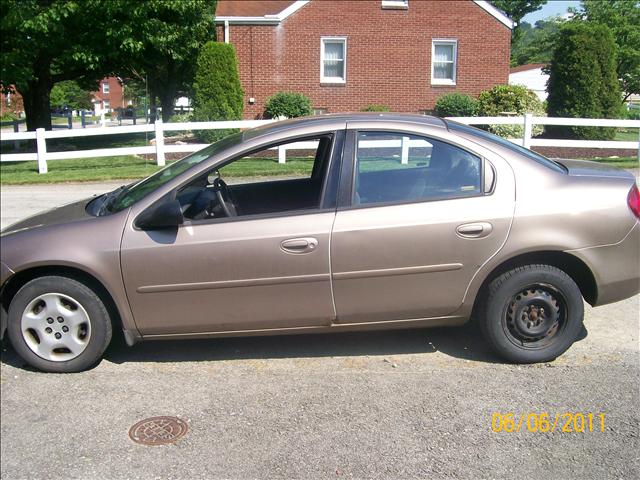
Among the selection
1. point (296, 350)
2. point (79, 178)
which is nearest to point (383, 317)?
point (296, 350)

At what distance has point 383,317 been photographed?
4.45 meters

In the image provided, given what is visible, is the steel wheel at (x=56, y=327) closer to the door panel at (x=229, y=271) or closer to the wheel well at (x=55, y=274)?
the wheel well at (x=55, y=274)

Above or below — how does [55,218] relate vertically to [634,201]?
below

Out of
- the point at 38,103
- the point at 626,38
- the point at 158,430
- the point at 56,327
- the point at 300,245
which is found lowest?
the point at 158,430

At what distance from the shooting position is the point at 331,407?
399cm

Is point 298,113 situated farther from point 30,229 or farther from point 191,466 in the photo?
point 191,466

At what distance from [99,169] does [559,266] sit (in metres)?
12.8

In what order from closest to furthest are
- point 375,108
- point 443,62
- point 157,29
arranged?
point 157,29 < point 375,108 < point 443,62

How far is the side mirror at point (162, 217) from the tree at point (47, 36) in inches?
605

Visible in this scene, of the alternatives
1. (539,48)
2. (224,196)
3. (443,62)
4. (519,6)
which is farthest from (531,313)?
(519,6)

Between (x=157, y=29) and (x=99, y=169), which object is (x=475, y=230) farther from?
(x=157, y=29)

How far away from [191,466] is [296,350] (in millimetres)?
1577

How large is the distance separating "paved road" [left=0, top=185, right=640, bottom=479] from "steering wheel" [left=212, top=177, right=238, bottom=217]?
106 cm

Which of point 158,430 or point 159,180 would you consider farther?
point 159,180
